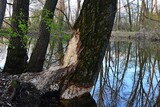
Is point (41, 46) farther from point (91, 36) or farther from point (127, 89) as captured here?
point (127, 89)

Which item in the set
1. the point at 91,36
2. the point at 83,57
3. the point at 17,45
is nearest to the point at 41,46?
the point at 17,45

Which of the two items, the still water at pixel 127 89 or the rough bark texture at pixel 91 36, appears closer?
the rough bark texture at pixel 91 36

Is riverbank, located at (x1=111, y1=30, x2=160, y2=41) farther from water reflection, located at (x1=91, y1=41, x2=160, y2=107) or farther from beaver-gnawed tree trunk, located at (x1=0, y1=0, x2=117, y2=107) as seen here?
beaver-gnawed tree trunk, located at (x1=0, y1=0, x2=117, y2=107)

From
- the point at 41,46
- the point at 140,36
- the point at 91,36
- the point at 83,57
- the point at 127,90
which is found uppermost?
the point at 140,36

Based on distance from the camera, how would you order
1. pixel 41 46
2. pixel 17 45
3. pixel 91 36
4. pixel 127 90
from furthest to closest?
1. pixel 127 90
2. pixel 41 46
3. pixel 17 45
4. pixel 91 36

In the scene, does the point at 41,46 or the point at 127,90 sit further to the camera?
the point at 127,90

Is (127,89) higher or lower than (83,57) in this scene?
lower

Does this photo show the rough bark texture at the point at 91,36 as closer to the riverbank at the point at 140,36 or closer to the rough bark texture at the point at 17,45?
the rough bark texture at the point at 17,45

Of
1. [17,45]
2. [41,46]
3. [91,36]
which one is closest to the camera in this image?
[91,36]

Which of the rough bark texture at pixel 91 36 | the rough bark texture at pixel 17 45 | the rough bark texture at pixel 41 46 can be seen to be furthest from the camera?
the rough bark texture at pixel 41 46

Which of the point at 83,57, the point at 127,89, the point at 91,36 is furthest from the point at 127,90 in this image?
the point at 91,36

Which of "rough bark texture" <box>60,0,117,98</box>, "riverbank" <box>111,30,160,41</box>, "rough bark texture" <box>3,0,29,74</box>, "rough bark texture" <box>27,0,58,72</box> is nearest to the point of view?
"rough bark texture" <box>60,0,117,98</box>

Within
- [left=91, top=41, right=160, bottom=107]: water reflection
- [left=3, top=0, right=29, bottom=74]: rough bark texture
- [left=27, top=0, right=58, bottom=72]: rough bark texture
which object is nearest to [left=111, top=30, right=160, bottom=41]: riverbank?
[left=91, top=41, right=160, bottom=107]: water reflection

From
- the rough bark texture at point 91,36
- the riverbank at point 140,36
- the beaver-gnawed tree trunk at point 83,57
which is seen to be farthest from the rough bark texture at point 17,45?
the riverbank at point 140,36
